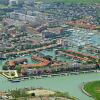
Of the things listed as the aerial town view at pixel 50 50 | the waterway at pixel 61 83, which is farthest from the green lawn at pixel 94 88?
the waterway at pixel 61 83

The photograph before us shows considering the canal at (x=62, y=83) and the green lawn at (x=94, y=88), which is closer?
the green lawn at (x=94, y=88)

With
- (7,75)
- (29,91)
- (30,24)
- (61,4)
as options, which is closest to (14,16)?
(30,24)

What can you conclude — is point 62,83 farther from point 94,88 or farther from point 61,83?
point 94,88

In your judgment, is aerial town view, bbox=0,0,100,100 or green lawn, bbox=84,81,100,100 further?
aerial town view, bbox=0,0,100,100

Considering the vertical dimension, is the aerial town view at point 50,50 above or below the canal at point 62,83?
above

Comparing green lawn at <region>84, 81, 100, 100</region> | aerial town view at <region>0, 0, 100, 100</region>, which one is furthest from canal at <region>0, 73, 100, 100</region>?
green lawn at <region>84, 81, 100, 100</region>

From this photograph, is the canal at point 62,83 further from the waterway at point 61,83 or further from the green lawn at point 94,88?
the green lawn at point 94,88

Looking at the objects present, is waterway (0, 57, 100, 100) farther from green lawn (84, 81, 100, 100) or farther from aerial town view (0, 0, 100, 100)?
green lawn (84, 81, 100, 100)
